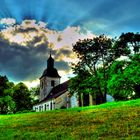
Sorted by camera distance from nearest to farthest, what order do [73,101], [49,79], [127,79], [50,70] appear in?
[127,79]
[73,101]
[49,79]
[50,70]

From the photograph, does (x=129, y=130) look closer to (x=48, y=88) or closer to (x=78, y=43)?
(x=78, y=43)

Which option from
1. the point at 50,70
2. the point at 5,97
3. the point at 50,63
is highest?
the point at 50,63

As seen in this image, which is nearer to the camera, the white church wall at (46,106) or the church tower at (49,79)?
the white church wall at (46,106)

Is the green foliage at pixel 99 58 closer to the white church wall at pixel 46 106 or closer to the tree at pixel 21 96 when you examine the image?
the white church wall at pixel 46 106

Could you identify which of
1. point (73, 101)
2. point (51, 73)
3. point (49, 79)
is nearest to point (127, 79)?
point (73, 101)

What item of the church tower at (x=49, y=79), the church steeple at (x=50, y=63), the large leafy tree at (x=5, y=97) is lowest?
the large leafy tree at (x=5, y=97)

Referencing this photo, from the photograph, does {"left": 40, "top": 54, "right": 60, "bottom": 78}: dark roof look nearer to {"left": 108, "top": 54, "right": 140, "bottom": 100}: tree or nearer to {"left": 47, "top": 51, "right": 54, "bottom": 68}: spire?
{"left": 47, "top": 51, "right": 54, "bottom": 68}: spire

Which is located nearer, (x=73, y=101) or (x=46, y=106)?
(x=73, y=101)

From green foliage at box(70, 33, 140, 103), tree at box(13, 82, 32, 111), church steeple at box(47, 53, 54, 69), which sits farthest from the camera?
church steeple at box(47, 53, 54, 69)

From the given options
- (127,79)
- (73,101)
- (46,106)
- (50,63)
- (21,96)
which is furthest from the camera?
(50,63)

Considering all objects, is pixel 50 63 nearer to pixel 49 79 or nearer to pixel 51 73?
pixel 51 73

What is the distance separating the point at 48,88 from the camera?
356ft

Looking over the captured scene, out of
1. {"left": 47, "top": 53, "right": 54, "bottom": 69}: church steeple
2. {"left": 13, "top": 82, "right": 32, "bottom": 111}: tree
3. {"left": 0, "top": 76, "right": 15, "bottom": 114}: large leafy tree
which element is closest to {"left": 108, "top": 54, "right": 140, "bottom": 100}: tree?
{"left": 0, "top": 76, "right": 15, "bottom": 114}: large leafy tree

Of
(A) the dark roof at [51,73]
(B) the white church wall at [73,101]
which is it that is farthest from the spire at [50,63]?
(B) the white church wall at [73,101]
